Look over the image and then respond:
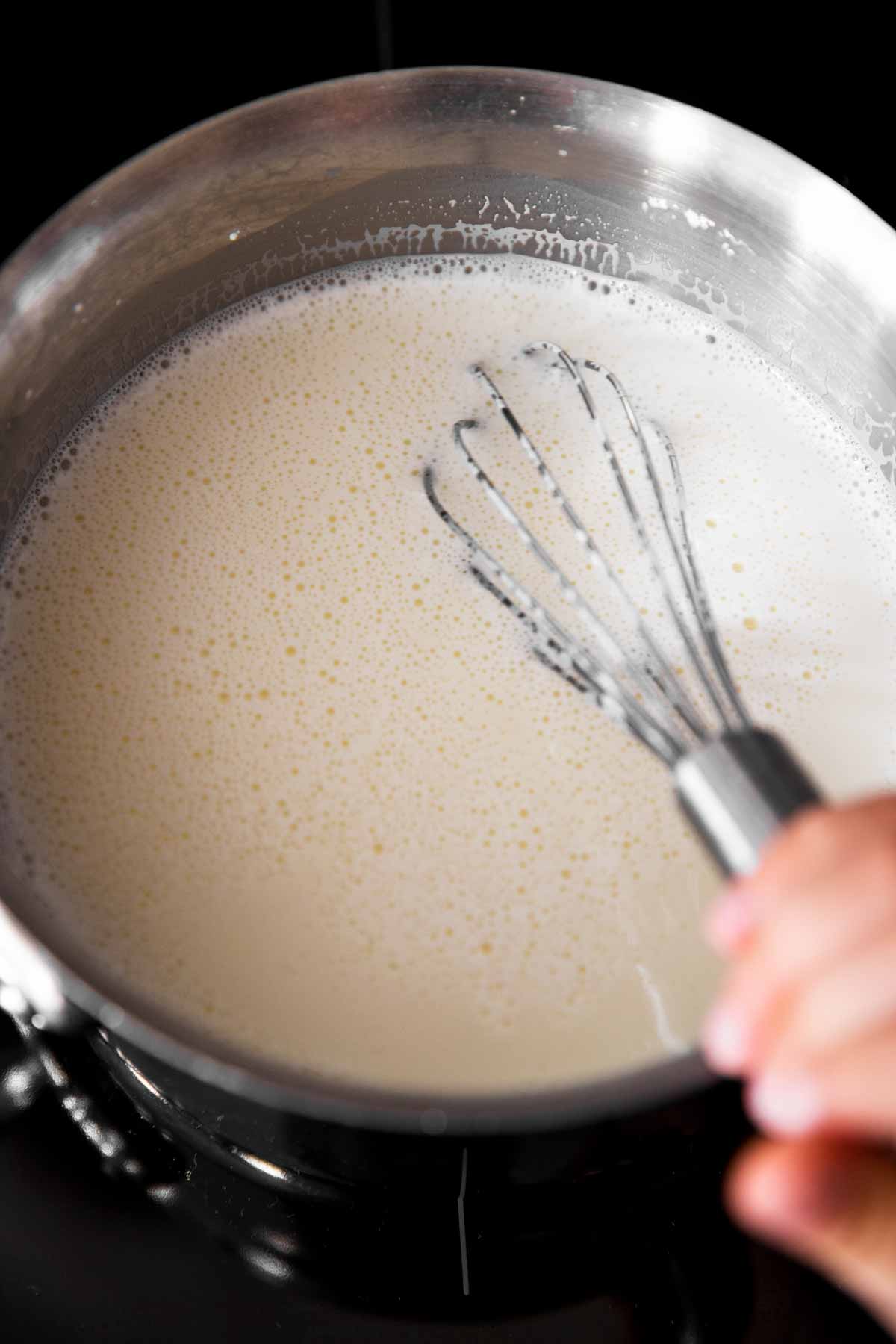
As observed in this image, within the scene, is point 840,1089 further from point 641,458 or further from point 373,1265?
point 641,458

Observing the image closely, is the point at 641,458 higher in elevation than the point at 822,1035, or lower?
higher

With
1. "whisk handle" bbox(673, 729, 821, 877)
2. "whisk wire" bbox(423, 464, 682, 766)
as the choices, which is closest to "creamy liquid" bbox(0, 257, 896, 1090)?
"whisk wire" bbox(423, 464, 682, 766)

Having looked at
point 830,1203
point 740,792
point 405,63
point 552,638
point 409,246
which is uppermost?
point 405,63

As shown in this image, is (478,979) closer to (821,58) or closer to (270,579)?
(270,579)

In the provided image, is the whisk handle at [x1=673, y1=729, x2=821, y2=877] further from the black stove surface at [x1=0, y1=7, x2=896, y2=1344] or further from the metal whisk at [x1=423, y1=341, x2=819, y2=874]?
the black stove surface at [x1=0, y1=7, x2=896, y2=1344]

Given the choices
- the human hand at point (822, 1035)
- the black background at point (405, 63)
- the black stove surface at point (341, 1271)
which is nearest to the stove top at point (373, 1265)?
the black stove surface at point (341, 1271)

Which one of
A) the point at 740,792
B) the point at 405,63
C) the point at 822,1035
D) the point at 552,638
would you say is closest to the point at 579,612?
the point at 552,638

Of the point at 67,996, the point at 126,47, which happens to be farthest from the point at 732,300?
the point at 67,996

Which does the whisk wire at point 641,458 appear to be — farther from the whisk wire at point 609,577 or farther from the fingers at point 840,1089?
the fingers at point 840,1089
